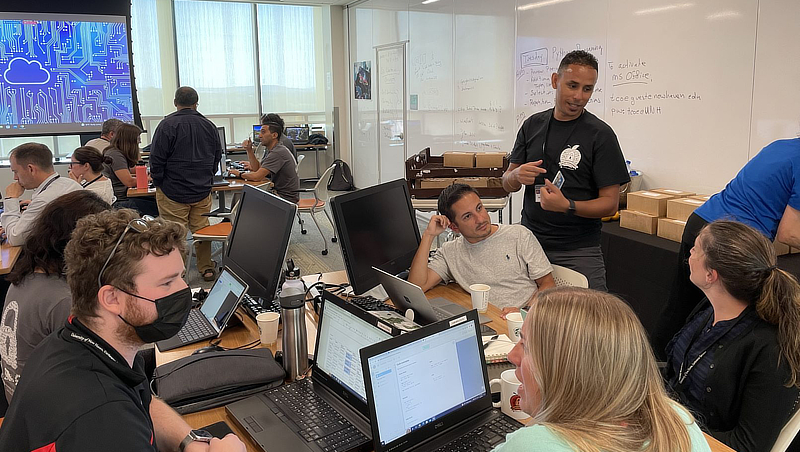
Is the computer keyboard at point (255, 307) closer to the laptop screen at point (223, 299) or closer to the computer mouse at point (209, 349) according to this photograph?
the laptop screen at point (223, 299)

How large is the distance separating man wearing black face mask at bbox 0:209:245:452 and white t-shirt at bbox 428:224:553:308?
4.71 ft

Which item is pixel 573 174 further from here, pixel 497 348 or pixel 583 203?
pixel 497 348

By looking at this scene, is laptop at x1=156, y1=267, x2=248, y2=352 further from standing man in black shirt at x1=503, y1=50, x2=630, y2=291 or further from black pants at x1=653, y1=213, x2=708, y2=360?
black pants at x1=653, y1=213, x2=708, y2=360

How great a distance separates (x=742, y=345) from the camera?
180cm

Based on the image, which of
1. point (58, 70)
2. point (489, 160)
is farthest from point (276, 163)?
point (58, 70)

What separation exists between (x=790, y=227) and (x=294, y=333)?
209 centimetres

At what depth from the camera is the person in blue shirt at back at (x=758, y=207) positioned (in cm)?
261

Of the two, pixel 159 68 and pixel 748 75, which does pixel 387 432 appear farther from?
pixel 159 68

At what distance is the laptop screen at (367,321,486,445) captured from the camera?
54.3 inches

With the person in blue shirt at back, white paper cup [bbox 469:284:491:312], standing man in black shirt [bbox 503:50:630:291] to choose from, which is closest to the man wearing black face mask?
white paper cup [bbox 469:284:491:312]

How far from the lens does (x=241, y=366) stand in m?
1.84

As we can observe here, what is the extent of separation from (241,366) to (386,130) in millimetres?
7228

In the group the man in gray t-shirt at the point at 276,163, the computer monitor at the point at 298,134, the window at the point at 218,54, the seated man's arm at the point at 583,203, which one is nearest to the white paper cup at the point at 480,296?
the seated man's arm at the point at 583,203

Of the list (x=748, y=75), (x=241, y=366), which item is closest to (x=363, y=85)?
(x=748, y=75)
